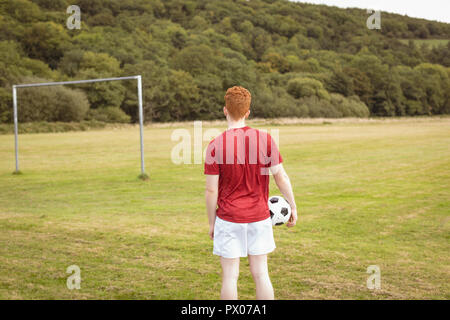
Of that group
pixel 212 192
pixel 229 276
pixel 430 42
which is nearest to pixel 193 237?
pixel 229 276

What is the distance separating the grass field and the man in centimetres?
135

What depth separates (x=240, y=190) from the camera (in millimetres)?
3152

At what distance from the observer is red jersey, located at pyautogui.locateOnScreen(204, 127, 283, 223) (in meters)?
3.04

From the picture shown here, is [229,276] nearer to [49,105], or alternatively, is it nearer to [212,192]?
[212,192]

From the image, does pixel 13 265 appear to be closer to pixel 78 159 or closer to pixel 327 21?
pixel 78 159

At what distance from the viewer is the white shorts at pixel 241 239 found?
3.15 metres

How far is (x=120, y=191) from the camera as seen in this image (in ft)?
39.9

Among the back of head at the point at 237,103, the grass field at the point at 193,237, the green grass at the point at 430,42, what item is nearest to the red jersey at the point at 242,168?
the back of head at the point at 237,103

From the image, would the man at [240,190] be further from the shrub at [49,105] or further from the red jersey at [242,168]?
the shrub at [49,105]

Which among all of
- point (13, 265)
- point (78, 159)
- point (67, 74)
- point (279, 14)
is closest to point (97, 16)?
point (67, 74)

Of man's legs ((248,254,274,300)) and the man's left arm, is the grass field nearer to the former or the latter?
man's legs ((248,254,274,300))

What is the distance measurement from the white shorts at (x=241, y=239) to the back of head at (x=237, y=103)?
2.61 ft

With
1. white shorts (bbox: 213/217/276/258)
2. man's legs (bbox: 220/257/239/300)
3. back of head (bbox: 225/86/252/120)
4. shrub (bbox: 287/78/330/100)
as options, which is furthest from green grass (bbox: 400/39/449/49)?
man's legs (bbox: 220/257/239/300)

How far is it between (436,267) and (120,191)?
8.84 metres
